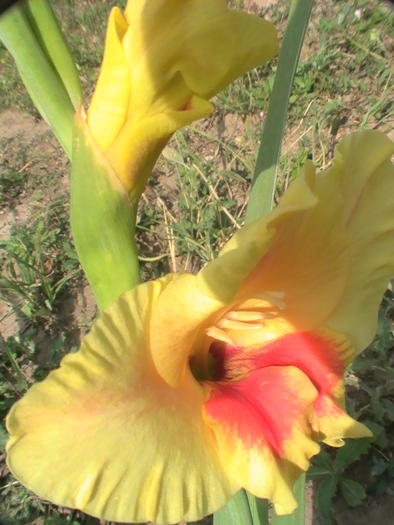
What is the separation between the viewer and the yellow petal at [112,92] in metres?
0.60

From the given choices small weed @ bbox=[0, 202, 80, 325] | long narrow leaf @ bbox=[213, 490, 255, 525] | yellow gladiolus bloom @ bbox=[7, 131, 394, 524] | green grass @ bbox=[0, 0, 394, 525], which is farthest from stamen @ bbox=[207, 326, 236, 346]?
small weed @ bbox=[0, 202, 80, 325]

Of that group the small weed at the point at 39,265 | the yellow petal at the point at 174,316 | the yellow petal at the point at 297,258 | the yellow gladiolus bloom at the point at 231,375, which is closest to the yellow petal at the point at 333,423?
the yellow gladiolus bloom at the point at 231,375

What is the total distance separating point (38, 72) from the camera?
637 millimetres

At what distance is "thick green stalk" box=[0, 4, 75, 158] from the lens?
2.00ft

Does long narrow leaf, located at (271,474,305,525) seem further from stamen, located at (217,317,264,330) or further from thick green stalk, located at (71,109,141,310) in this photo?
thick green stalk, located at (71,109,141,310)

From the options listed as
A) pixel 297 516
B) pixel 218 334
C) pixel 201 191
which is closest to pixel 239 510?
pixel 297 516

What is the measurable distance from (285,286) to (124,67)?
327 millimetres

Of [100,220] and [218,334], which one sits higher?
[100,220]

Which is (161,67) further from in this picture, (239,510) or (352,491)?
(352,491)

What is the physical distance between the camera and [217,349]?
0.79 meters

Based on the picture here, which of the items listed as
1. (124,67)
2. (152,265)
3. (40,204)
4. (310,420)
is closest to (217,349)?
(310,420)

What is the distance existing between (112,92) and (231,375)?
1.41 feet

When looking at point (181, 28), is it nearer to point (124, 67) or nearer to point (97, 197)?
point (124, 67)

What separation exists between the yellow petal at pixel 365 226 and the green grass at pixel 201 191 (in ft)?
2.54
